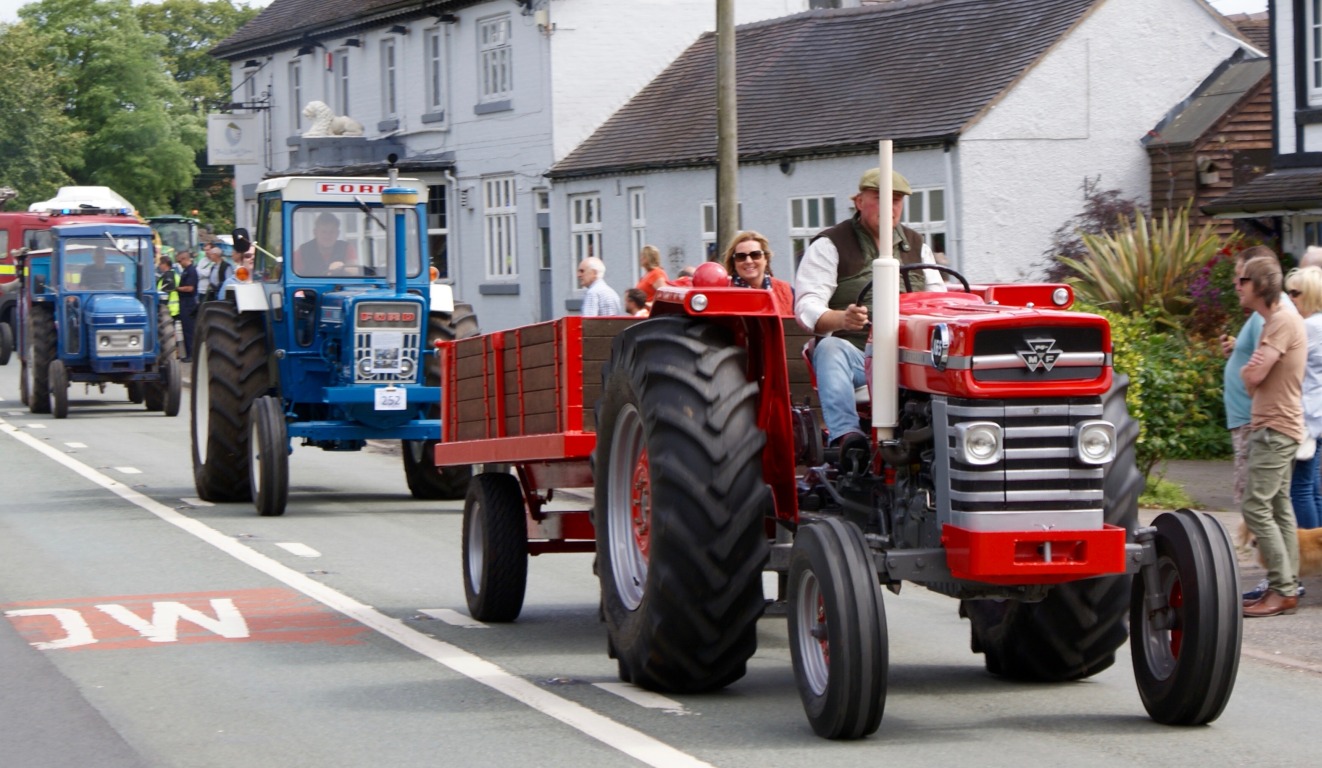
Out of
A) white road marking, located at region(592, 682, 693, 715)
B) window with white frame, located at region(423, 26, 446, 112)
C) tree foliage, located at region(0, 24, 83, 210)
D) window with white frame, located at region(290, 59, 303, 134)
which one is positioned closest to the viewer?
white road marking, located at region(592, 682, 693, 715)

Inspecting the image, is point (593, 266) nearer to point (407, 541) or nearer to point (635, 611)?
point (407, 541)

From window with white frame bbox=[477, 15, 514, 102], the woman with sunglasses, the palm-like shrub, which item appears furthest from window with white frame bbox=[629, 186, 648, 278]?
the woman with sunglasses

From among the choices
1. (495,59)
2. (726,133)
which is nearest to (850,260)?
(726,133)

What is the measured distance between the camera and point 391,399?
1568cm

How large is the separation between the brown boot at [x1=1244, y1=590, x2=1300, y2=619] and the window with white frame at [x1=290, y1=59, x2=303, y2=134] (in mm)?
38753

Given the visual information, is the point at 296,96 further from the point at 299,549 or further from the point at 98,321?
the point at 299,549

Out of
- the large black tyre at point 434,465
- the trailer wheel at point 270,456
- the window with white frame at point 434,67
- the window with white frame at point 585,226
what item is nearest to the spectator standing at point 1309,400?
the trailer wheel at point 270,456

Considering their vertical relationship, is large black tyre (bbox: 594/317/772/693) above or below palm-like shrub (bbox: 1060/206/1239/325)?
below

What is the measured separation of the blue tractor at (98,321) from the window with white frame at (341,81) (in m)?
16.1

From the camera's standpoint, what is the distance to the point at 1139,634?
746cm

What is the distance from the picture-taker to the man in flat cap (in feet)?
26.2

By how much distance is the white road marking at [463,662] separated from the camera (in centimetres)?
712

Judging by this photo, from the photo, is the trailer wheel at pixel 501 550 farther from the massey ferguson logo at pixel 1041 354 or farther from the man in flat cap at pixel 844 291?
the massey ferguson logo at pixel 1041 354

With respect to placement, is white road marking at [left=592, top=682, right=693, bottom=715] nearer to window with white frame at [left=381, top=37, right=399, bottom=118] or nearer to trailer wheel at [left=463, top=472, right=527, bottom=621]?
trailer wheel at [left=463, top=472, right=527, bottom=621]
